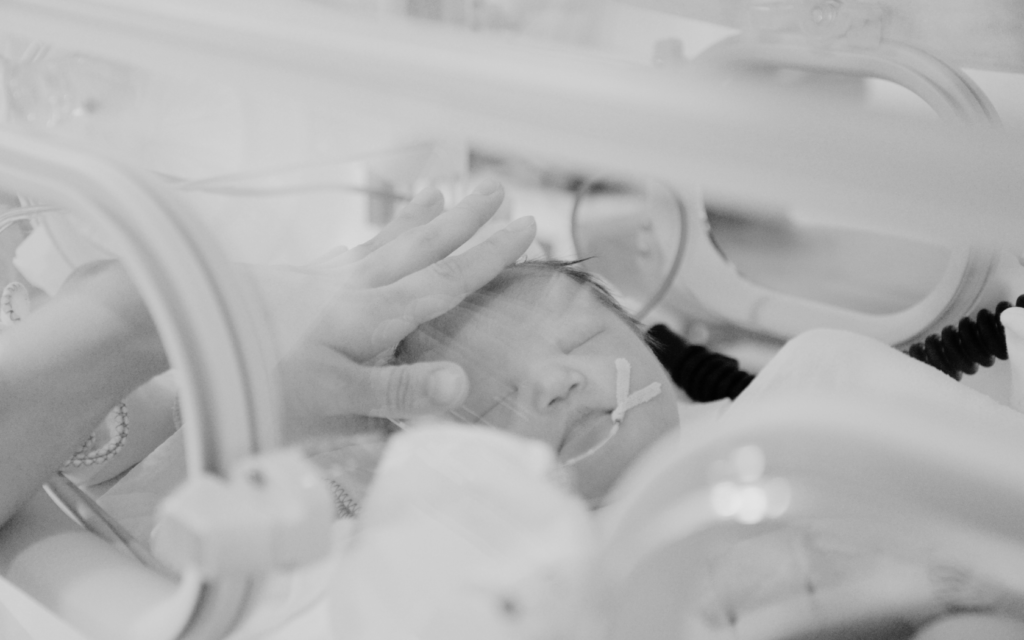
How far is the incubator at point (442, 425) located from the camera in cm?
38

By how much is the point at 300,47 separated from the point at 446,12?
24.4 inches

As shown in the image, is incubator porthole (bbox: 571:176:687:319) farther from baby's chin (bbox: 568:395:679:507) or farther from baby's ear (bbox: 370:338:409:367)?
baby's ear (bbox: 370:338:409:367)

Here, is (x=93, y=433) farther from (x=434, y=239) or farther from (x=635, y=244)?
(x=635, y=244)

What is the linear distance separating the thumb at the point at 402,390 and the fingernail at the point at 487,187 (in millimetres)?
149

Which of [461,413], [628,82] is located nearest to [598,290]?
[461,413]

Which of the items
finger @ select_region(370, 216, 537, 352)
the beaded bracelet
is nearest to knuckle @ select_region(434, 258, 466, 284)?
finger @ select_region(370, 216, 537, 352)

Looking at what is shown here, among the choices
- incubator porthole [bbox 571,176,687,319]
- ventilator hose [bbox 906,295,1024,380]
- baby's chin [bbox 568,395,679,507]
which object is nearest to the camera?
baby's chin [bbox 568,395,679,507]

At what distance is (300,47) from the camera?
512 mm

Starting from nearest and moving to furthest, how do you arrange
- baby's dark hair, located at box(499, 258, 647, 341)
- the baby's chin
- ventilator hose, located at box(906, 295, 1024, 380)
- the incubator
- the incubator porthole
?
the incubator < the baby's chin < baby's dark hair, located at box(499, 258, 647, 341) < ventilator hose, located at box(906, 295, 1024, 380) < the incubator porthole

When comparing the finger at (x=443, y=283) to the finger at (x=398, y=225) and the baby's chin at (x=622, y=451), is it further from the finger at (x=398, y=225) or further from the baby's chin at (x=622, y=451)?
the baby's chin at (x=622, y=451)

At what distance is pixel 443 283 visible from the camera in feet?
2.09

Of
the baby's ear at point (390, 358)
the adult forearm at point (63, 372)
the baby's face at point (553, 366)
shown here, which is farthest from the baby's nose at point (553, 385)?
the adult forearm at point (63, 372)

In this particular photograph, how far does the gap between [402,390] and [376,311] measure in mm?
61

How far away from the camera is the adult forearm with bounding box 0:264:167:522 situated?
0.61 m
